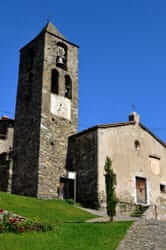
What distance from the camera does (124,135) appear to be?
27422 mm

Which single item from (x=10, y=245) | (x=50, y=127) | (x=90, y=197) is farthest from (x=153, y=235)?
(x=50, y=127)

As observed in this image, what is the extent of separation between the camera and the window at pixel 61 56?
99.6 feet

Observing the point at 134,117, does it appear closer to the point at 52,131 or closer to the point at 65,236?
the point at 52,131

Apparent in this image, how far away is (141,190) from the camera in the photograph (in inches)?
1078

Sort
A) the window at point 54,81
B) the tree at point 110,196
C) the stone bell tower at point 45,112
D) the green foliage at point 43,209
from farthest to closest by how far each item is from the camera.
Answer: the window at point 54,81 → the stone bell tower at point 45,112 → the green foliage at point 43,209 → the tree at point 110,196

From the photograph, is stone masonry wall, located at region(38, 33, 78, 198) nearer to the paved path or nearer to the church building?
the church building

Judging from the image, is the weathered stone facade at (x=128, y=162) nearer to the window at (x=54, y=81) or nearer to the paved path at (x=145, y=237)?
the window at (x=54, y=81)

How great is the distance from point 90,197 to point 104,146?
3.49 metres

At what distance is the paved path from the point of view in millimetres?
12959

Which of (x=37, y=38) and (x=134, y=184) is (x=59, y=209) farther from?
(x=37, y=38)

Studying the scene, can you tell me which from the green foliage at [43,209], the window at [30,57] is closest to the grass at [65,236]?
the green foliage at [43,209]

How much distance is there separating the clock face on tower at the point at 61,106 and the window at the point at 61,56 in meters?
2.91

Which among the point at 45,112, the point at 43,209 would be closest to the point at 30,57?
the point at 45,112

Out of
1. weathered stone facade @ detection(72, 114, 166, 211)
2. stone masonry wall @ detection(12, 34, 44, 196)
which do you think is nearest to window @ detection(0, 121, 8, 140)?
stone masonry wall @ detection(12, 34, 44, 196)
